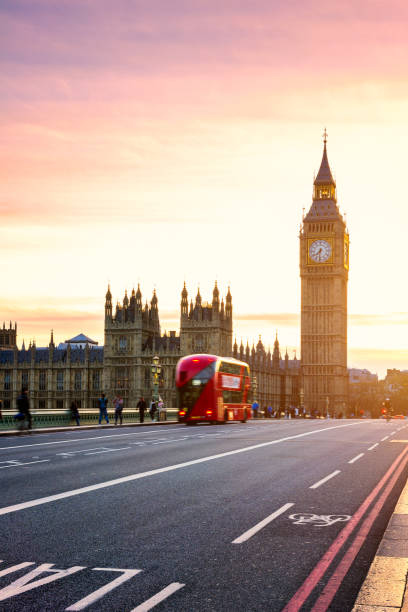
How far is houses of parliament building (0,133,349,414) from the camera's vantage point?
11325cm

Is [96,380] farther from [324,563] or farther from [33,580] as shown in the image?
[33,580]

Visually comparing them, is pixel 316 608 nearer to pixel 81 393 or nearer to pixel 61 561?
pixel 61 561

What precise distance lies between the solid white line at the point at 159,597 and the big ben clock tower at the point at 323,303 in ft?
434

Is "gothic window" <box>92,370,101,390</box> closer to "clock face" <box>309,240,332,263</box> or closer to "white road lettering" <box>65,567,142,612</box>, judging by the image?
"clock face" <box>309,240,332,263</box>

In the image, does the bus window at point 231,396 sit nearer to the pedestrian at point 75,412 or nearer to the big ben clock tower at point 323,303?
the pedestrian at point 75,412

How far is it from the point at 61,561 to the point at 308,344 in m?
136

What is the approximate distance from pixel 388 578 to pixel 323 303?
137037 millimetres

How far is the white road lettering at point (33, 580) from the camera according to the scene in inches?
274

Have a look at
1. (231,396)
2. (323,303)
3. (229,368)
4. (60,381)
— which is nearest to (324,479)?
(229,368)

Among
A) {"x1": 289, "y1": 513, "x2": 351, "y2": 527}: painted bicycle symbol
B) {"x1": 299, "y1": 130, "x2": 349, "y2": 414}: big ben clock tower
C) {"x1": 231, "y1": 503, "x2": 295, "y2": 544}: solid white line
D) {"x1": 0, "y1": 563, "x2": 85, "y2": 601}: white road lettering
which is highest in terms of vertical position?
{"x1": 299, "y1": 130, "x2": 349, "y2": 414}: big ben clock tower

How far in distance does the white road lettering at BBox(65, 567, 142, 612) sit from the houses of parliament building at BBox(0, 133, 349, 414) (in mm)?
84556

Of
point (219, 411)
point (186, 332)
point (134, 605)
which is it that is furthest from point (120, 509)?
point (186, 332)

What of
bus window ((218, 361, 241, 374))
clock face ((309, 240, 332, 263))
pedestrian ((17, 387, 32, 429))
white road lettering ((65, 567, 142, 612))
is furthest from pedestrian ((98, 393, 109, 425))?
clock face ((309, 240, 332, 263))

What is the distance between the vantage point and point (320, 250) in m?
144
